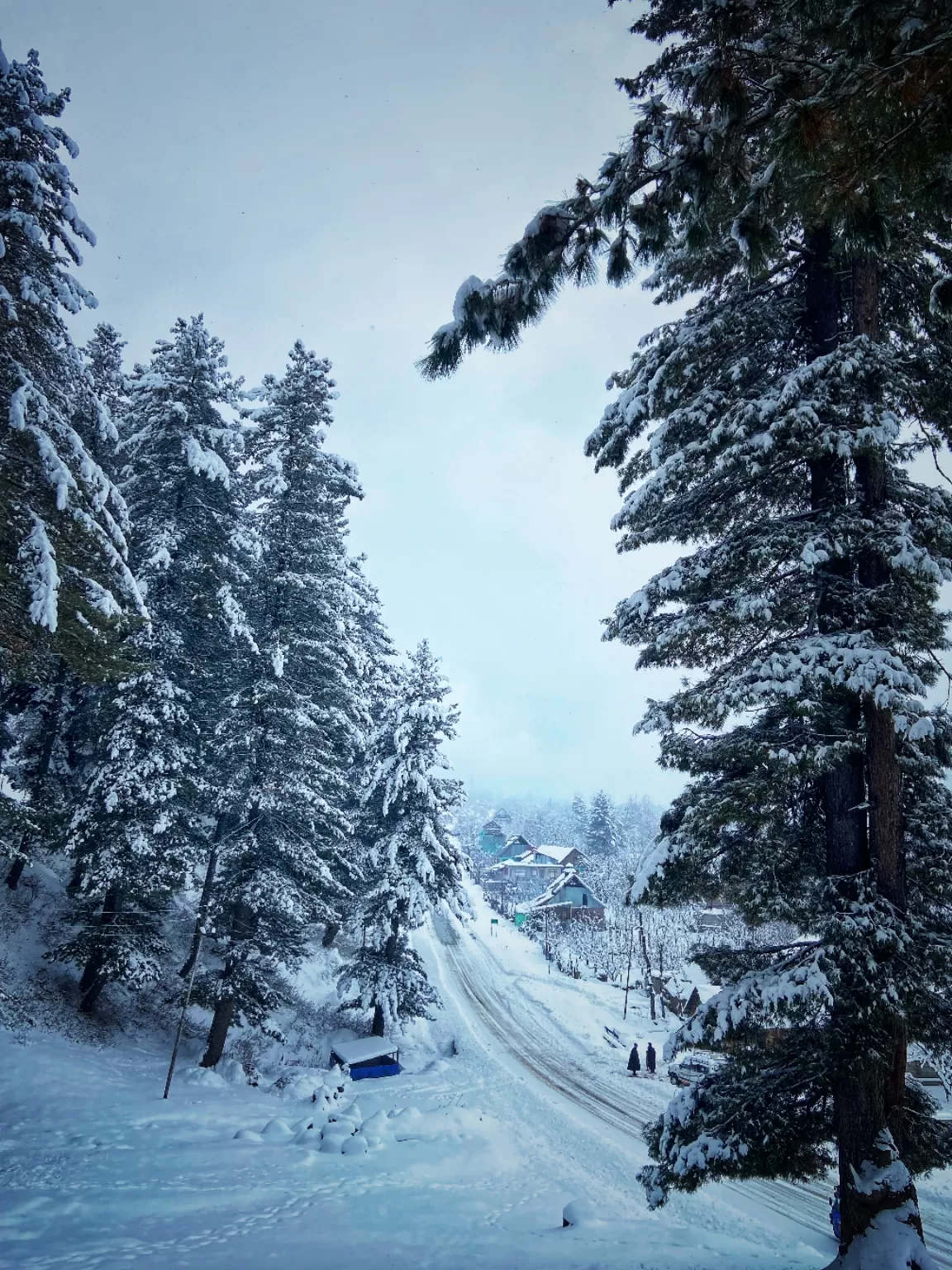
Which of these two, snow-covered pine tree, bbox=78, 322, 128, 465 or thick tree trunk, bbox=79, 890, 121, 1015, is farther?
snow-covered pine tree, bbox=78, 322, 128, 465

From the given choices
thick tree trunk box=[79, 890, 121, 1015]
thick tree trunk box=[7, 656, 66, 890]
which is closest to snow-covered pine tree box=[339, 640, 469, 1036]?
thick tree trunk box=[79, 890, 121, 1015]

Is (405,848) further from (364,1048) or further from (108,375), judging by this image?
(108,375)

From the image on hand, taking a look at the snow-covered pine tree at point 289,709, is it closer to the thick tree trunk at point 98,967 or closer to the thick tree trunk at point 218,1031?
the thick tree trunk at point 218,1031

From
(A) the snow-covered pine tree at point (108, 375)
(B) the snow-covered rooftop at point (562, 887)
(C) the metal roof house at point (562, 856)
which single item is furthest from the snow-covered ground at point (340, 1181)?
(C) the metal roof house at point (562, 856)

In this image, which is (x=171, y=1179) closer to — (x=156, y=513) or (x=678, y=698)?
(x=678, y=698)

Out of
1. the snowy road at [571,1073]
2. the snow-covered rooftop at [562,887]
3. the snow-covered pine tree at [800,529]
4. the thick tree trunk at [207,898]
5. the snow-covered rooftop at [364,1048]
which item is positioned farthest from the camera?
the snow-covered rooftop at [562,887]

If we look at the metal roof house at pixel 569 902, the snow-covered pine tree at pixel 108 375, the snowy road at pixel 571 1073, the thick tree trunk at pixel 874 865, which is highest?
the snow-covered pine tree at pixel 108 375

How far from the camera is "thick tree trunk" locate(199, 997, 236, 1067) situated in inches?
608

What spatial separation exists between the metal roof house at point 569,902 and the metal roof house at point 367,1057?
141 feet

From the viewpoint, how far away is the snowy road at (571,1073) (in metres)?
13.5

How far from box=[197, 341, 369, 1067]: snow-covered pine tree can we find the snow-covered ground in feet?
10.5

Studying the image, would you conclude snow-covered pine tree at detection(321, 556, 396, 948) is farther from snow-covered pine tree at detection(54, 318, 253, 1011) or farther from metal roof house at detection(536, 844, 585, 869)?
metal roof house at detection(536, 844, 585, 869)

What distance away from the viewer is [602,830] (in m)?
75.0

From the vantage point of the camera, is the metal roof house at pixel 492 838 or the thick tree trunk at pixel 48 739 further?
the metal roof house at pixel 492 838
